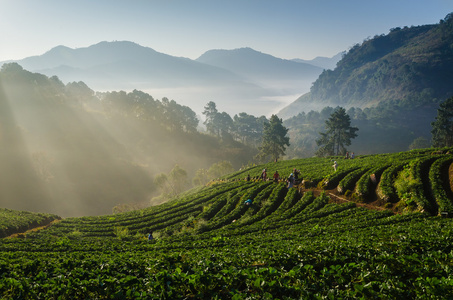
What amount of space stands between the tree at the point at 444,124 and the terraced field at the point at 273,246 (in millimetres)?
54458

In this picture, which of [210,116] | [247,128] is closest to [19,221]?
[210,116]

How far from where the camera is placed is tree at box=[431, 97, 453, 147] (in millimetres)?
84062

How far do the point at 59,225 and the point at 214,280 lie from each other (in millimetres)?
36151

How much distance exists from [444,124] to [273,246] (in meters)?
95.8

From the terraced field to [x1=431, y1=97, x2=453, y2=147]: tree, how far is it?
54.5 metres

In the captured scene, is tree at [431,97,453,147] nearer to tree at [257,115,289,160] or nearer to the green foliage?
tree at [257,115,289,160]

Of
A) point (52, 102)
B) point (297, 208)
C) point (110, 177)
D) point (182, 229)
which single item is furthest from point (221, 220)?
point (52, 102)

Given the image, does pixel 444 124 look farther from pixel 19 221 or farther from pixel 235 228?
pixel 19 221

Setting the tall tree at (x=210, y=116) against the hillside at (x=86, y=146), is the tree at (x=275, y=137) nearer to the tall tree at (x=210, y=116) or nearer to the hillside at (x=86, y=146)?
the hillside at (x=86, y=146)

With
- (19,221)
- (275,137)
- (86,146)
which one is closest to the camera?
(19,221)

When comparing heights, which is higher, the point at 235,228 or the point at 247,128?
the point at 247,128

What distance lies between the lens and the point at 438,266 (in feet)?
34.2

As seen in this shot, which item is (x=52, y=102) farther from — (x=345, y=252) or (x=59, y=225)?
(x=345, y=252)

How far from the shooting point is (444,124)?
85.4 meters
